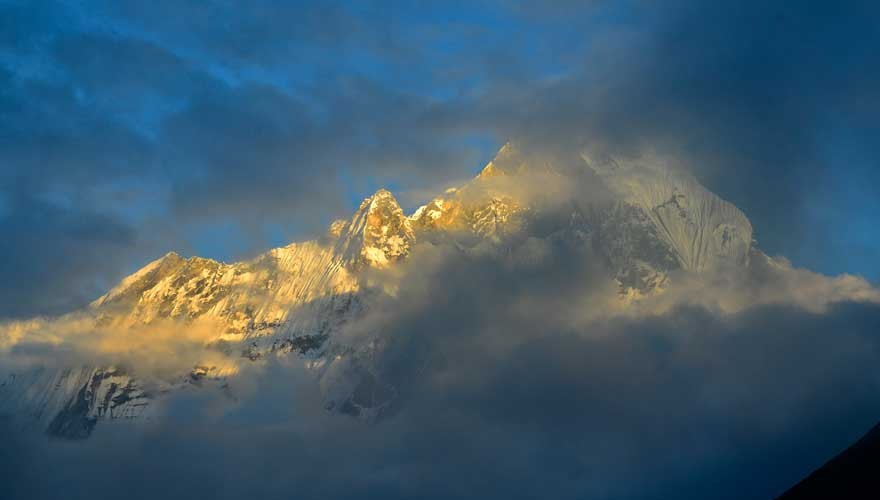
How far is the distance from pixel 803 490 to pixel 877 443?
16.1 m

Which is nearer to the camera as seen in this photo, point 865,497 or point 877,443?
point 865,497

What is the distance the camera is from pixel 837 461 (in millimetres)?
198750

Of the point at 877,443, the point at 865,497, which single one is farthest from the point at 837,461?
the point at 865,497

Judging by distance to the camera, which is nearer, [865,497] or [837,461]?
[865,497]

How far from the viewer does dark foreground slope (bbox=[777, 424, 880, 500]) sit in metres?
182

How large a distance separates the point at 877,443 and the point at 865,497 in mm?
19783

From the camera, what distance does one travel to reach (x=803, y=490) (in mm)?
194625

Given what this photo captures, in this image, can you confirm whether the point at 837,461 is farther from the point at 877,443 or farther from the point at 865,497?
the point at 865,497

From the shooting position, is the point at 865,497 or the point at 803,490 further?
the point at 803,490

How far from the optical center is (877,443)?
19488 cm

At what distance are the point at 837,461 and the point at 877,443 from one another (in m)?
Answer: 8.14

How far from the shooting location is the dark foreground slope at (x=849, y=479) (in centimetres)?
18200

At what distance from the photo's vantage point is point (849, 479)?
18775cm

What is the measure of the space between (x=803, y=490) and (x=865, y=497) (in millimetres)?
17251
